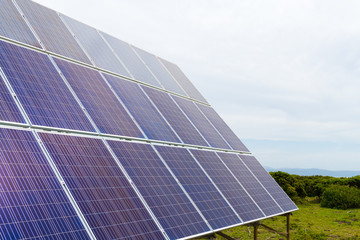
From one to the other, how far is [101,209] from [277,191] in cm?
1478

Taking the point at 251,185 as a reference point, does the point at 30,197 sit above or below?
above

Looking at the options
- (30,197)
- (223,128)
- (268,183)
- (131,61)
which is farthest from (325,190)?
(30,197)

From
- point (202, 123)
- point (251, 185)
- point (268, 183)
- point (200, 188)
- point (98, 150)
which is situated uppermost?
point (202, 123)

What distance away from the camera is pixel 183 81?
25266mm

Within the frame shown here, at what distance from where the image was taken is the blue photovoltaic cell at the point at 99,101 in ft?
42.3

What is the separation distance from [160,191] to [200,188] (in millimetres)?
2823

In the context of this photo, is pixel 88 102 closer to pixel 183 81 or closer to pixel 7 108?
pixel 7 108

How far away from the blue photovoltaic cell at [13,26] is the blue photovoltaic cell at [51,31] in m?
0.50

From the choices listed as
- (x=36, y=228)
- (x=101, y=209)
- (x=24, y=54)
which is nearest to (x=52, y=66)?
(x=24, y=54)

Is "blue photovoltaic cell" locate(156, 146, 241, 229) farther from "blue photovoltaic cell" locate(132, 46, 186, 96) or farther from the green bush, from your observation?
the green bush

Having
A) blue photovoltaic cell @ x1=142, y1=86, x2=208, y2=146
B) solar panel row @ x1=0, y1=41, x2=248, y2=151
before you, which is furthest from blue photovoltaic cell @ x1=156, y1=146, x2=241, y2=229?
blue photovoltaic cell @ x1=142, y1=86, x2=208, y2=146

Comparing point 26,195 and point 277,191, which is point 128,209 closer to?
point 26,195

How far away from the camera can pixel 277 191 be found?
21.9m

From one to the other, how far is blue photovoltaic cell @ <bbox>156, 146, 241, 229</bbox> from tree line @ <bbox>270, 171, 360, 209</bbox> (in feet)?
122
